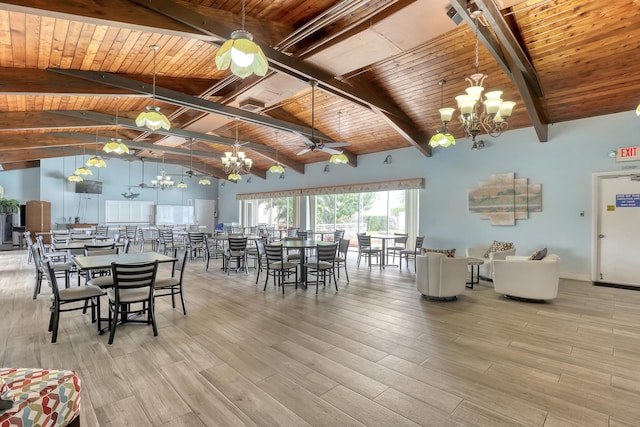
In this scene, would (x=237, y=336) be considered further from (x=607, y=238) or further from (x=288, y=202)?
(x=288, y=202)

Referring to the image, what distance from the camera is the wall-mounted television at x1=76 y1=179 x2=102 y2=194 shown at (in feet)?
39.2

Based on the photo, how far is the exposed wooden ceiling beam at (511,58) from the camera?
3.26 meters

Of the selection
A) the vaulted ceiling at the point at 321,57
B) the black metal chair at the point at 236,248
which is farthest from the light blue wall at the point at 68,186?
the black metal chair at the point at 236,248

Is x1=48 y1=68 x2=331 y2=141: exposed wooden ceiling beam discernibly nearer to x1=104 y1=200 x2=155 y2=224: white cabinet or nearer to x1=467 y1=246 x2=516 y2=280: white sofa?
x1=467 y1=246 x2=516 y2=280: white sofa

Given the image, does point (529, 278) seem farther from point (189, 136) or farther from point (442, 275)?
point (189, 136)

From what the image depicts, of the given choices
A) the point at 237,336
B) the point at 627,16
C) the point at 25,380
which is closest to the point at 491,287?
the point at 627,16

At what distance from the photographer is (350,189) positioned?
9.70 metres

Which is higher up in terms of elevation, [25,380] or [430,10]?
[430,10]

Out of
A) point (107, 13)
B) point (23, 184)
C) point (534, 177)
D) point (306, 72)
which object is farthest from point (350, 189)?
point (23, 184)

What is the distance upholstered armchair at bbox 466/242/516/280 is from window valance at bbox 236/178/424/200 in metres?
2.34

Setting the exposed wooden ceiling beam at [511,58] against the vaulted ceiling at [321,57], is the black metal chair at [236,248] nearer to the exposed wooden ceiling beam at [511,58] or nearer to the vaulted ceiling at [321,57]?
the vaulted ceiling at [321,57]

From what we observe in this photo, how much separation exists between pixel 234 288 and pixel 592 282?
6.63 meters

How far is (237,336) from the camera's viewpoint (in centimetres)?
323

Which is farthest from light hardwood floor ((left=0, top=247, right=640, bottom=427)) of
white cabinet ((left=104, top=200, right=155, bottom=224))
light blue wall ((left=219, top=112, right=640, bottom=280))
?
white cabinet ((left=104, top=200, right=155, bottom=224))
